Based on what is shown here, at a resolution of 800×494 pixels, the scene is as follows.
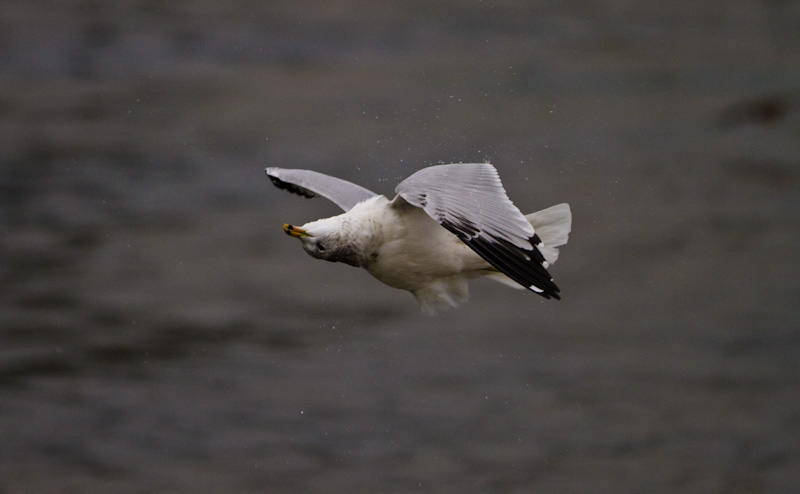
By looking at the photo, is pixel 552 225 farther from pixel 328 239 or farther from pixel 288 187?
pixel 288 187

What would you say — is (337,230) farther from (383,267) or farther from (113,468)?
(113,468)

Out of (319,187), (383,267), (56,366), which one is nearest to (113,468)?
(56,366)

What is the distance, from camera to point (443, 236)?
245cm

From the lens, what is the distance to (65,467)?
4676mm

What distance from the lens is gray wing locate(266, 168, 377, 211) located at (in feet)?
8.91

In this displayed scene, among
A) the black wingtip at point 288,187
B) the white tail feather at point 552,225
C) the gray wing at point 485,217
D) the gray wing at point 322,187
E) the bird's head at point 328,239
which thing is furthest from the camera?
the black wingtip at point 288,187

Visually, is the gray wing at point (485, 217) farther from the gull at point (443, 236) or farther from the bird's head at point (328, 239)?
the bird's head at point (328, 239)

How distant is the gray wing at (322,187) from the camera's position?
8.91ft

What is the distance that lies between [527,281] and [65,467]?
3.30 m

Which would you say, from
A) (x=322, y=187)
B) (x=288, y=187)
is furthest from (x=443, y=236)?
(x=288, y=187)

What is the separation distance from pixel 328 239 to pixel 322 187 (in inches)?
19.3

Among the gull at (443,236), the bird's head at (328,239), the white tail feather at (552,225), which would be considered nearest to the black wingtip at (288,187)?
the gull at (443,236)

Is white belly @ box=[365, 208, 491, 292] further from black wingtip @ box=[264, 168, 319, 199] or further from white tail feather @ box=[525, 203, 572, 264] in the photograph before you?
black wingtip @ box=[264, 168, 319, 199]

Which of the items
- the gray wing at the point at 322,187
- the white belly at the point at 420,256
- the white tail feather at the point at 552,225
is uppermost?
the gray wing at the point at 322,187
